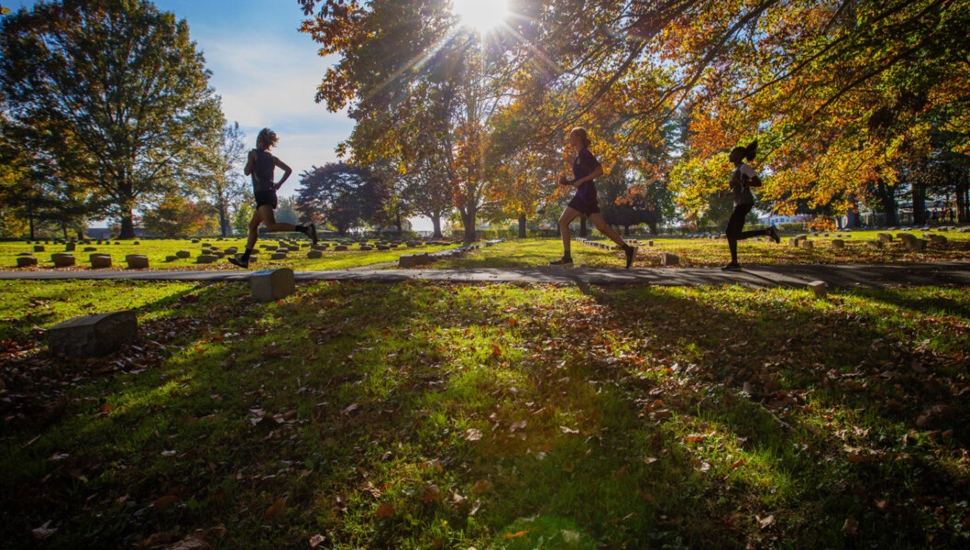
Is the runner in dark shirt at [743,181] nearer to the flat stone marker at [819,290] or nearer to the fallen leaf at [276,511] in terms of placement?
the flat stone marker at [819,290]

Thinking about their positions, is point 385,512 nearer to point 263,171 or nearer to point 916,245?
point 263,171

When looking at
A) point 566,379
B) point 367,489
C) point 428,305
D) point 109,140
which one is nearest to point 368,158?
point 428,305

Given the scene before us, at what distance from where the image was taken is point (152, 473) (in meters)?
2.68

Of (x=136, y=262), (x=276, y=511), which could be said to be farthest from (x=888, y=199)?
(x=136, y=262)

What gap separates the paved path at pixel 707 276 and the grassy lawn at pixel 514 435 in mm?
1498

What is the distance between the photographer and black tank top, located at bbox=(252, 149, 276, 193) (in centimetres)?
742

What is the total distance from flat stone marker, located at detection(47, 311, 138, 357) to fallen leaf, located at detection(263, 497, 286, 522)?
377cm

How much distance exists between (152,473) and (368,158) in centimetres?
839

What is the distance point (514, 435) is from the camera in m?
2.91

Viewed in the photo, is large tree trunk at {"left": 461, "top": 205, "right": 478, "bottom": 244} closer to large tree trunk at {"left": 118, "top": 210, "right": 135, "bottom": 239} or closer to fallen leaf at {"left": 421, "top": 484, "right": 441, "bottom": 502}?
large tree trunk at {"left": 118, "top": 210, "right": 135, "bottom": 239}

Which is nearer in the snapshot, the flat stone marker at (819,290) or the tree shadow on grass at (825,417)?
the tree shadow on grass at (825,417)

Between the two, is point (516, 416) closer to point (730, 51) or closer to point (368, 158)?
point (368, 158)

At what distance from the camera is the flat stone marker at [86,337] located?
4449mm

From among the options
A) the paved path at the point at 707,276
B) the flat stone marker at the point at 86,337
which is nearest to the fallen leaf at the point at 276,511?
the flat stone marker at the point at 86,337
